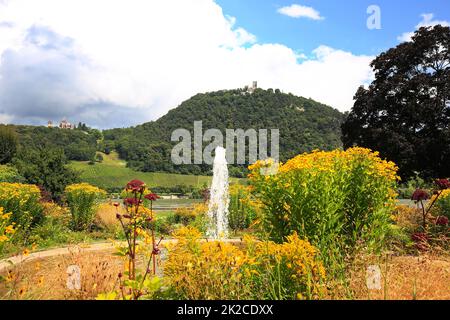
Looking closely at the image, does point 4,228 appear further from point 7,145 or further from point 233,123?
point 233,123

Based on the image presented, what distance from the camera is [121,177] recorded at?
230 ft

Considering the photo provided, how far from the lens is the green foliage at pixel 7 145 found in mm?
46031

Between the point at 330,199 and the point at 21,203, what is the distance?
8.69 m

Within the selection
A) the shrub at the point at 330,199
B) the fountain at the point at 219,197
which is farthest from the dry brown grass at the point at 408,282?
the fountain at the point at 219,197

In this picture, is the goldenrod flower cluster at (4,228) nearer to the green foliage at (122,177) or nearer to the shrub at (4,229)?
the shrub at (4,229)

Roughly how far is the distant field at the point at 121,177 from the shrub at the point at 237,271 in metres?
56.5

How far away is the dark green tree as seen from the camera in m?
18.9

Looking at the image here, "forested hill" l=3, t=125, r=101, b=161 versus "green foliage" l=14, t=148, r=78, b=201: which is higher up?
"forested hill" l=3, t=125, r=101, b=161

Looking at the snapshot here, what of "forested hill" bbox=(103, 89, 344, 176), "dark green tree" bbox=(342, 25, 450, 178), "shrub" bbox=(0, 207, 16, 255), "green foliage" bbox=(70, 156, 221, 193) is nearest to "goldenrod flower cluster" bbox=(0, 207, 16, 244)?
"shrub" bbox=(0, 207, 16, 255)

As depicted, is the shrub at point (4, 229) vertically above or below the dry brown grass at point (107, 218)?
above

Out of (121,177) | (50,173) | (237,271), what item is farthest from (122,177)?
(237,271)

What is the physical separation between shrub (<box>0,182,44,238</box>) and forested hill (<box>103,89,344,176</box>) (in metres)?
47.3

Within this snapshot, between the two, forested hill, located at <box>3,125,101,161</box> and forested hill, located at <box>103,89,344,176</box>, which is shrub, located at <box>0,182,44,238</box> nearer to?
forested hill, located at <box>103,89,344,176</box>
